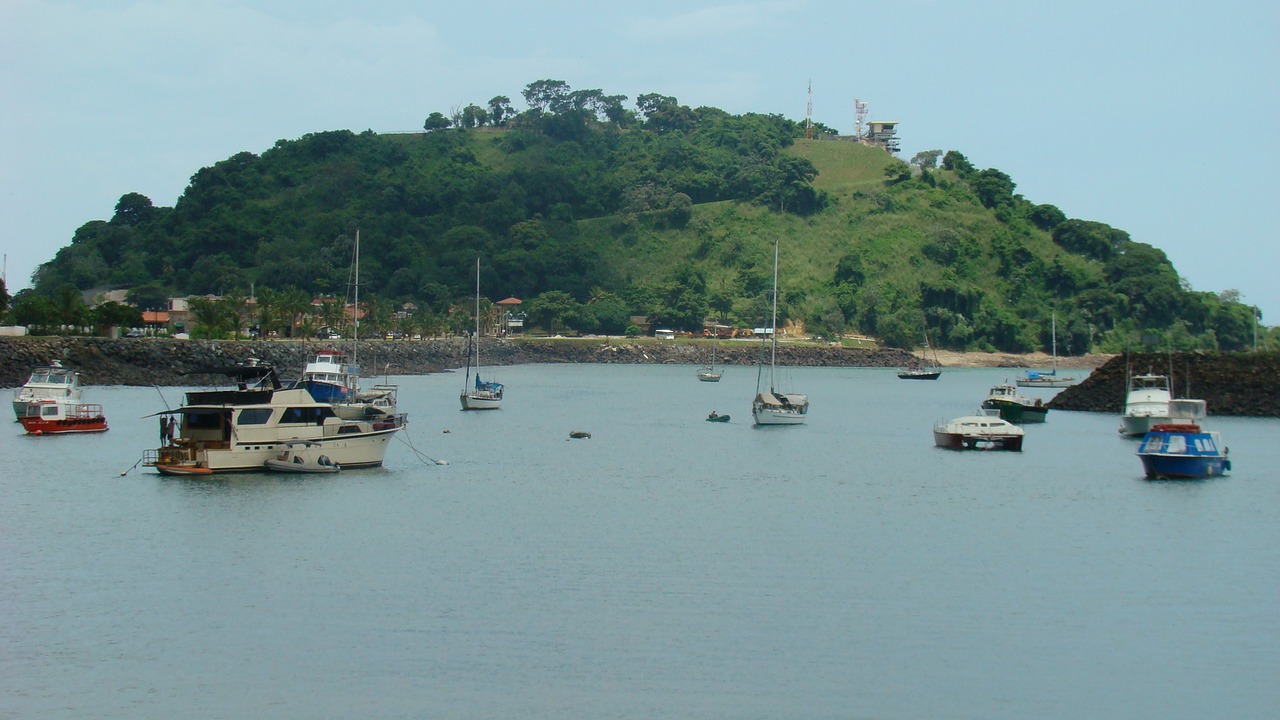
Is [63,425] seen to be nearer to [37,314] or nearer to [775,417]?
[775,417]

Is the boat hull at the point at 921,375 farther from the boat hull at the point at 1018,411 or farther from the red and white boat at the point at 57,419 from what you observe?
the red and white boat at the point at 57,419

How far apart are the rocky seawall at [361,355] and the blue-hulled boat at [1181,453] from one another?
70.4 meters

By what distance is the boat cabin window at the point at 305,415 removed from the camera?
1817 inches

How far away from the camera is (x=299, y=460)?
46.3 meters

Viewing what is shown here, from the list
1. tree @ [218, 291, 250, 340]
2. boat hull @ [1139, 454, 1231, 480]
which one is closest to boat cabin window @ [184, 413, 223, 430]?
boat hull @ [1139, 454, 1231, 480]

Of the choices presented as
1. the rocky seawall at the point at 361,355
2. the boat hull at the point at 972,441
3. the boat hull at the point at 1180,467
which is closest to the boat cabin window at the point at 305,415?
the boat hull at the point at 1180,467

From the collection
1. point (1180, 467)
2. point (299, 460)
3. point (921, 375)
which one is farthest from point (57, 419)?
point (921, 375)

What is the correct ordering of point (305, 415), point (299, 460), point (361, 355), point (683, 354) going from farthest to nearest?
point (683, 354) < point (361, 355) < point (305, 415) < point (299, 460)

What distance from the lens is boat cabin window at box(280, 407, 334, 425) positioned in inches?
1817

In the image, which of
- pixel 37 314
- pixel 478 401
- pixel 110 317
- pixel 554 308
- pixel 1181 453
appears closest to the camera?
pixel 1181 453

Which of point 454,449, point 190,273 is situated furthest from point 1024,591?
point 190,273

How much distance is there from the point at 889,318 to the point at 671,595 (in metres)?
167

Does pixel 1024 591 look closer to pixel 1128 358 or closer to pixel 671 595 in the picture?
pixel 671 595

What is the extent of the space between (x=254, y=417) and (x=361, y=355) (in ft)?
293
